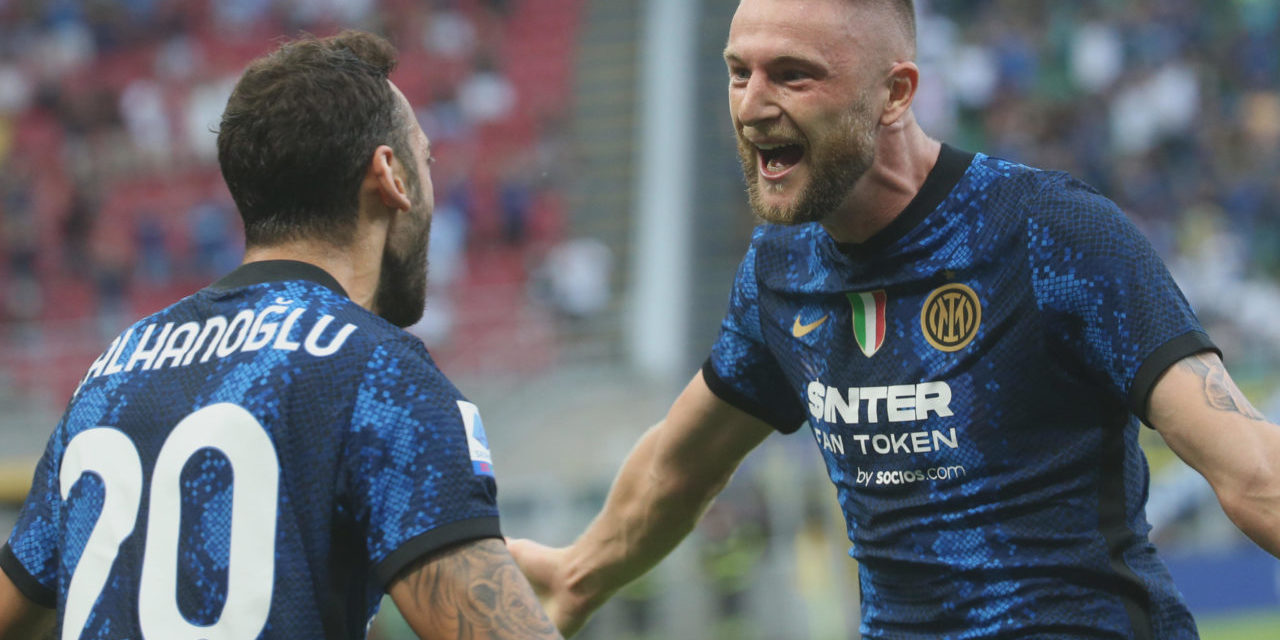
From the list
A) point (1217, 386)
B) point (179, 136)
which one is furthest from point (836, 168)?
point (179, 136)

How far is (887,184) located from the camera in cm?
346

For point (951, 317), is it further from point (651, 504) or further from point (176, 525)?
point (176, 525)

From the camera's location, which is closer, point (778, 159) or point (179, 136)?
point (778, 159)

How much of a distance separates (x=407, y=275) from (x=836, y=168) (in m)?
0.92

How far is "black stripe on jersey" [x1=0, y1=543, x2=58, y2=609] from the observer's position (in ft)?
10.1

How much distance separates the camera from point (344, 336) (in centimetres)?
281

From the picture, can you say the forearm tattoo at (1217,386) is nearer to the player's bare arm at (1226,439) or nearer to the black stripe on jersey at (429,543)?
the player's bare arm at (1226,439)

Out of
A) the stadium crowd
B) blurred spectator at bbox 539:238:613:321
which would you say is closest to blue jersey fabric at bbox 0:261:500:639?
the stadium crowd

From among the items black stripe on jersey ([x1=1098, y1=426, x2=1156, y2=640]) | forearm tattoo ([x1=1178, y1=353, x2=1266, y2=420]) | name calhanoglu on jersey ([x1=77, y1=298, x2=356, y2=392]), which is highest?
name calhanoglu on jersey ([x1=77, y1=298, x2=356, y2=392])

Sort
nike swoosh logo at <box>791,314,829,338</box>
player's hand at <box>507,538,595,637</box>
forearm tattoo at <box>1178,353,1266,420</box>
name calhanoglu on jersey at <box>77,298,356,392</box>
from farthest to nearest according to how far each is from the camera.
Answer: player's hand at <box>507,538,595,637</box> < nike swoosh logo at <box>791,314,829,338</box> < forearm tattoo at <box>1178,353,1266,420</box> < name calhanoglu on jersey at <box>77,298,356,392</box>

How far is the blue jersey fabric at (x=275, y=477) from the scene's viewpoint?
2693mm

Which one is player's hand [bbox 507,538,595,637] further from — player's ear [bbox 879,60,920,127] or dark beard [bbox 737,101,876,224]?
player's ear [bbox 879,60,920,127]

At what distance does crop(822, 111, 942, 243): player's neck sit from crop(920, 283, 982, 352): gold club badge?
21cm

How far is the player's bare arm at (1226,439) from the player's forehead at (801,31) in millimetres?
960
